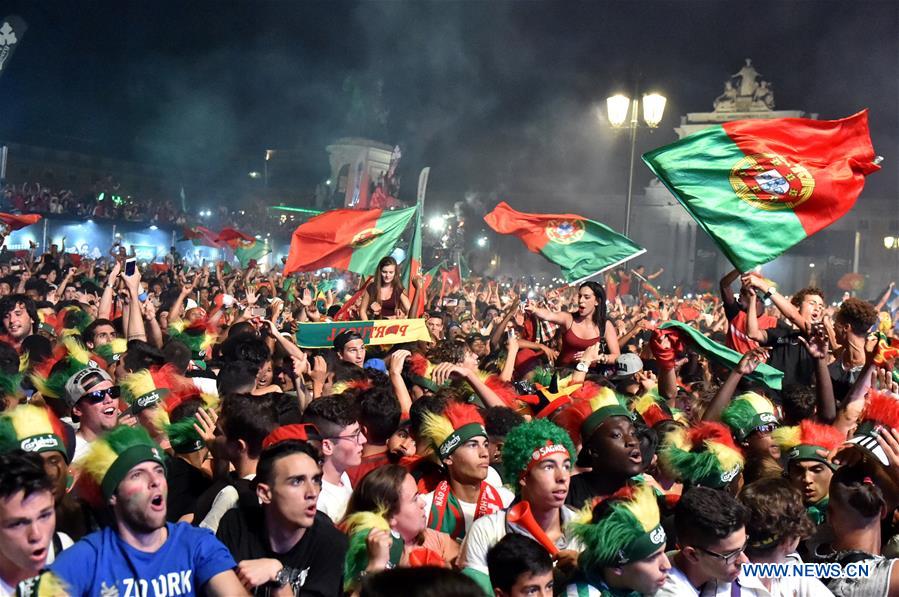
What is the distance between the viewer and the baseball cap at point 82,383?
211 inches

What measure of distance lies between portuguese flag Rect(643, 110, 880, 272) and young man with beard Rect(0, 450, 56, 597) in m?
6.14

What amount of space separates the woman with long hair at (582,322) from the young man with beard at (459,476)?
3761 mm

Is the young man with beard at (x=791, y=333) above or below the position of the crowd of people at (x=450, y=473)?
above

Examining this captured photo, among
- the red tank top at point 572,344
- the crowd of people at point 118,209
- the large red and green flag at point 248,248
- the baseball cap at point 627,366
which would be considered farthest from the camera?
the crowd of people at point 118,209

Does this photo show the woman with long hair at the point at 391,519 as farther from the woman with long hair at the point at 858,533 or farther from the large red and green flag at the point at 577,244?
the large red and green flag at the point at 577,244

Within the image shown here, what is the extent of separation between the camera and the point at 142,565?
11.2 feet

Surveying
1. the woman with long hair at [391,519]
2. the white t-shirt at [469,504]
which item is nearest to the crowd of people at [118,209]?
the white t-shirt at [469,504]

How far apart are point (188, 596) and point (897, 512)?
11.5 feet

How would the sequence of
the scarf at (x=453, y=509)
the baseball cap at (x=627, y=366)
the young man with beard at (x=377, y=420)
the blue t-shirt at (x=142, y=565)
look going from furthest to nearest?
the baseball cap at (x=627, y=366) < the young man with beard at (x=377, y=420) < the scarf at (x=453, y=509) < the blue t-shirt at (x=142, y=565)

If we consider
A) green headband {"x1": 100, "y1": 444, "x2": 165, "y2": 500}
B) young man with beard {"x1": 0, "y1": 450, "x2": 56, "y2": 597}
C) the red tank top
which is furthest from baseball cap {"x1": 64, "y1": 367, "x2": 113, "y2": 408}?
the red tank top

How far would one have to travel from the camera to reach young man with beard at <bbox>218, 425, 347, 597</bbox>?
3.90 m

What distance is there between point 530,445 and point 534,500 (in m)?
0.28

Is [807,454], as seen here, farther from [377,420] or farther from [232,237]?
[232,237]

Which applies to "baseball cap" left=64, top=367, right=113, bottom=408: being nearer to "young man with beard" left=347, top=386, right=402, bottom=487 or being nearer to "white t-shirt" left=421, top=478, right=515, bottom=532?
"young man with beard" left=347, top=386, right=402, bottom=487
